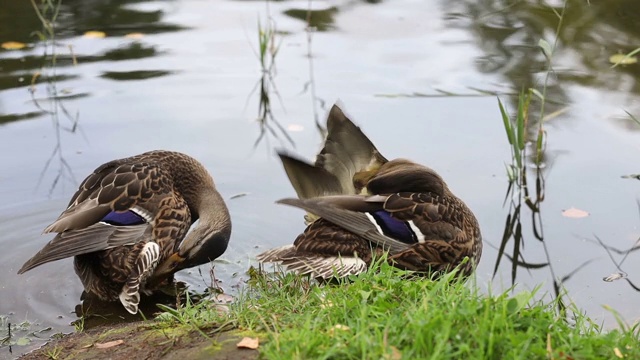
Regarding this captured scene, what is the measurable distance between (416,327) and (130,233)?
7.83 feet

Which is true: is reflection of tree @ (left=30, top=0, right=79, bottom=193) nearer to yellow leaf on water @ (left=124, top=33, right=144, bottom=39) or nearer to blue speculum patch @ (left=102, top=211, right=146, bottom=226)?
yellow leaf on water @ (left=124, top=33, right=144, bottom=39)

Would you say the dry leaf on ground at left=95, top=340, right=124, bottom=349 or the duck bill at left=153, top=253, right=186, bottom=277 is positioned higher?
the dry leaf on ground at left=95, top=340, right=124, bottom=349

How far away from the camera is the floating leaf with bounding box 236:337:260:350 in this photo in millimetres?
3666

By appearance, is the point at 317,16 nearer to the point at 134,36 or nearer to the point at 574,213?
the point at 134,36

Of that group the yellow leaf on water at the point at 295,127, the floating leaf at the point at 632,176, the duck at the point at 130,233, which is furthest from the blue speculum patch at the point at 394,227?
the yellow leaf on water at the point at 295,127

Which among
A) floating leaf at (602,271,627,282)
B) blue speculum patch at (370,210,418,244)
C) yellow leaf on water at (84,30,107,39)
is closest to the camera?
blue speculum patch at (370,210,418,244)

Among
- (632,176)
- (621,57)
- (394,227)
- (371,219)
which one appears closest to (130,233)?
(371,219)

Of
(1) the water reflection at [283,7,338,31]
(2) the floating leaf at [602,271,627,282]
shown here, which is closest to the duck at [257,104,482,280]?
(2) the floating leaf at [602,271,627,282]

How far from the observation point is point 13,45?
8.83 metres

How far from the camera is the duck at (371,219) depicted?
5.06 m

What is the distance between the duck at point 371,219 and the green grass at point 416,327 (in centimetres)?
87

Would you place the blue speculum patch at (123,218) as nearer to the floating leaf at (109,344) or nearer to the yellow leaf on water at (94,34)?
the floating leaf at (109,344)

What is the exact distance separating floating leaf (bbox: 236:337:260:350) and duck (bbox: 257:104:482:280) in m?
1.18

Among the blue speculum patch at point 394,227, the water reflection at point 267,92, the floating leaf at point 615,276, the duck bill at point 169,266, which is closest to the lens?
the blue speculum patch at point 394,227
